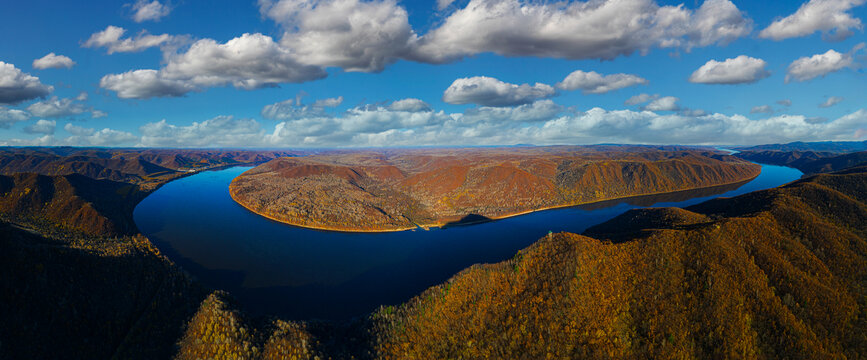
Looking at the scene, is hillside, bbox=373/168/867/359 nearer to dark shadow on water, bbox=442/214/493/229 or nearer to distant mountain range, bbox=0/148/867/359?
distant mountain range, bbox=0/148/867/359

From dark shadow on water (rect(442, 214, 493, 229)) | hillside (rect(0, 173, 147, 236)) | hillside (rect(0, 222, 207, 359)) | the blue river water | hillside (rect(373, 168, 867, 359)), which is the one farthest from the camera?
dark shadow on water (rect(442, 214, 493, 229))

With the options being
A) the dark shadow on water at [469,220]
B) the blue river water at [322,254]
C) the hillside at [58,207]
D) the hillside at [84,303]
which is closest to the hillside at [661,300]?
the blue river water at [322,254]

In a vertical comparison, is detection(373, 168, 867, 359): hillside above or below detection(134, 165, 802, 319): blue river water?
above

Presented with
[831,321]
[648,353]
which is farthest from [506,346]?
[831,321]

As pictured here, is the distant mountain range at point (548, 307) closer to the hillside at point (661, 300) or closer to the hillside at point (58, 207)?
the hillside at point (661, 300)

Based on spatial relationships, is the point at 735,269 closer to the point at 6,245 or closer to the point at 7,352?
the point at 7,352

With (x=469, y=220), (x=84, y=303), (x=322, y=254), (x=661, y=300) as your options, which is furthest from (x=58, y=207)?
(x=661, y=300)

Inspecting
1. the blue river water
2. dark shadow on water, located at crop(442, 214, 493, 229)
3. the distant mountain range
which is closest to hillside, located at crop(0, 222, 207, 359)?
the distant mountain range

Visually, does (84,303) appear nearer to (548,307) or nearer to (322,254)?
(322,254)
